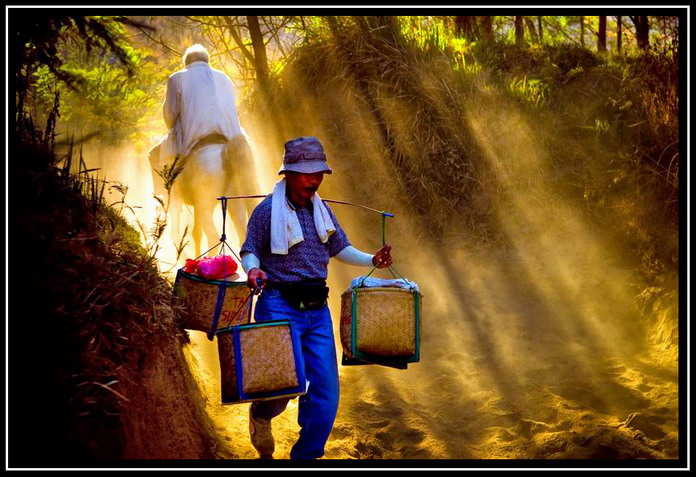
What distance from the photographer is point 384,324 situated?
422 centimetres

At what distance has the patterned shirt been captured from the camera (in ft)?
14.0

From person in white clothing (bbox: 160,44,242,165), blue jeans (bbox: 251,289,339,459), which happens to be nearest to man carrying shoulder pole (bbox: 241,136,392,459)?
blue jeans (bbox: 251,289,339,459)

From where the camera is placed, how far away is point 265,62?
11656mm

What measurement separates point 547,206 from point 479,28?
219 inches

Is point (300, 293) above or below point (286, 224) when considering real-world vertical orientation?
below

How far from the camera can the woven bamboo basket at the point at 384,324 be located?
4.22m

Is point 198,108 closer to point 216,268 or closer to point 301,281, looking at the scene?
point 216,268

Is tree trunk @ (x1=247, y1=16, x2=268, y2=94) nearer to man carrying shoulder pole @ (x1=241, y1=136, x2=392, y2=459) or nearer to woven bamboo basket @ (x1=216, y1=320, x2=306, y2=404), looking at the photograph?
man carrying shoulder pole @ (x1=241, y1=136, x2=392, y2=459)

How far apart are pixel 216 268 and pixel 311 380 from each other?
45.6 inches

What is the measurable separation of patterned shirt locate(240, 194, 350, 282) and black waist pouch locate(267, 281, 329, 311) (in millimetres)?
38

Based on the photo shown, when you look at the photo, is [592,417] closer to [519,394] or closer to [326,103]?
[519,394]

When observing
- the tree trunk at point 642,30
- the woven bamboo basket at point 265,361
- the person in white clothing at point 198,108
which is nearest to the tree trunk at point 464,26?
the tree trunk at point 642,30

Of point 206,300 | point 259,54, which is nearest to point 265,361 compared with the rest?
point 206,300

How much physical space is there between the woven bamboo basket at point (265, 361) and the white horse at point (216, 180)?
4076 mm
